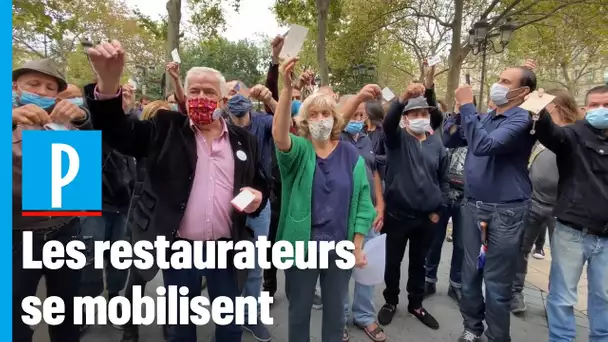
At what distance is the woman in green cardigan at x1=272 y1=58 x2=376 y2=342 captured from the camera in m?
2.42

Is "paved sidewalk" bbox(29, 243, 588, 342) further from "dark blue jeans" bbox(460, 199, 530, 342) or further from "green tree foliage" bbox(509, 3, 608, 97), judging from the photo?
"green tree foliage" bbox(509, 3, 608, 97)

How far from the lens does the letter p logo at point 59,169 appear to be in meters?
2.20

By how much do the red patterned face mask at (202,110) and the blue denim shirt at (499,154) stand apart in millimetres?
1879

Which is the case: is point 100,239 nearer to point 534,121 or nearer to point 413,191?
point 413,191

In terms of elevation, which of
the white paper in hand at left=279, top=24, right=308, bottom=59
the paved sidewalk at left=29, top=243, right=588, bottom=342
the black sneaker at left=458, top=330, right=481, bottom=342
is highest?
the white paper in hand at left=279, top=24, right=308, bottom=59

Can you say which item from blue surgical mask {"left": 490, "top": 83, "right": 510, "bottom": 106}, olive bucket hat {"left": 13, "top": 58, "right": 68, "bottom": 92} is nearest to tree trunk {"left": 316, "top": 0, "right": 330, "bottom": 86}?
blue surgical mask {"left": 490, "top": 83, "right": 510, "bottom": 106}

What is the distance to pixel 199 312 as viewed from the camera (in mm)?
2422

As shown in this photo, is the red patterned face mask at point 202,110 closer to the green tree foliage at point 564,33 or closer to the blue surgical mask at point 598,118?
the blue surgical mask at point 598,118

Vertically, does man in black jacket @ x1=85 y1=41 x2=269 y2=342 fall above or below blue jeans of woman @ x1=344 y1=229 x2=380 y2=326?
above

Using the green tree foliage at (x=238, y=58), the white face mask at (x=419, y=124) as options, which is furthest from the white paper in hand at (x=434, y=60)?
the green tree foliage at (x=238, y=58)

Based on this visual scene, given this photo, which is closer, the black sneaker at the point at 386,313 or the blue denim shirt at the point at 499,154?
the blue denim shirt at the point at 499,154

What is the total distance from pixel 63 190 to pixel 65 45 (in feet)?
95.5

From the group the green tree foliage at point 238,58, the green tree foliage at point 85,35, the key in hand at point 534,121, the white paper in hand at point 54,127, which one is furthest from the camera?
the green tree foliage at point 238,58

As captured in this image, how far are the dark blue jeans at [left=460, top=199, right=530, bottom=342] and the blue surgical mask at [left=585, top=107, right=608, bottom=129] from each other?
0.70 m
